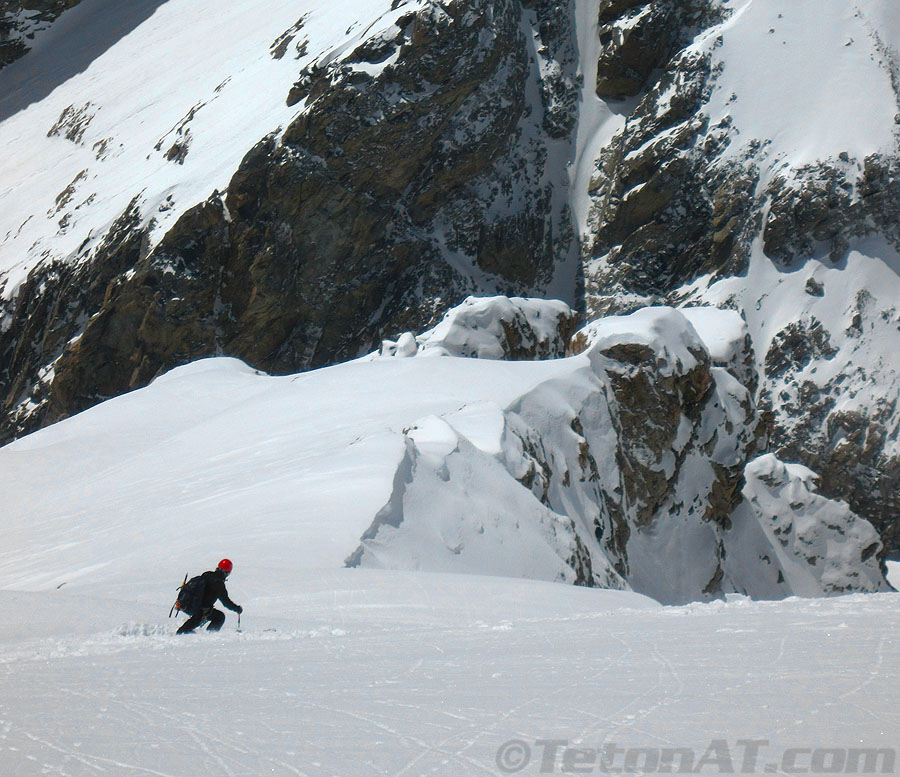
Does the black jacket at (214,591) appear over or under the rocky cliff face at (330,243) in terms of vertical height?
over

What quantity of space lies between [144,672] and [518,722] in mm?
2135

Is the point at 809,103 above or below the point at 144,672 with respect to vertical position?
below

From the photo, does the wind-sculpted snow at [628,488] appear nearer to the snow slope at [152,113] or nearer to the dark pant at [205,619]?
the dark pant at [205,619]

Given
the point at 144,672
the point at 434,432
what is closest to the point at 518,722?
the point at 144,672

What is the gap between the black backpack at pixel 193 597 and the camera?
617cm

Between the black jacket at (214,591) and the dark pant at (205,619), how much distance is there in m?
0.05

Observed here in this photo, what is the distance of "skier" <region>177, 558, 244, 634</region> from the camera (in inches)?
242

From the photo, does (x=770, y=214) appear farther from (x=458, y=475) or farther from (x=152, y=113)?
(x=152, y=113)

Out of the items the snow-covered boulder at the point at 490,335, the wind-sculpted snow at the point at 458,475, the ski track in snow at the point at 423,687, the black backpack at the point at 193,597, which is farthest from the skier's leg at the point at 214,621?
the snow-covered boulder at the point at 490,335

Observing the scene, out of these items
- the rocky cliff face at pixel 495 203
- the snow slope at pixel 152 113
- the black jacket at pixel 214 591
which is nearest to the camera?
the black jacket at pixel 214 591

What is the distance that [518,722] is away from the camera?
3.50 metres

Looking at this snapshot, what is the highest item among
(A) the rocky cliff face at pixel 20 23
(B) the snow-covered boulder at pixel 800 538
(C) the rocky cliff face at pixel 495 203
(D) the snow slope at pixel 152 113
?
(A) the rocky cliff face at pixel 20 23

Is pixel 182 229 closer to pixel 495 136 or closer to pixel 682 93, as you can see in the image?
pixel 495 136

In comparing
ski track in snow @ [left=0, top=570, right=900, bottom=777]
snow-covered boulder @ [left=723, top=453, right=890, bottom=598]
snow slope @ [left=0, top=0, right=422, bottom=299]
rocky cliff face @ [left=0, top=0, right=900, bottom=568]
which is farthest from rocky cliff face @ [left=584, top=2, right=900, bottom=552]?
ski track in snow @ [left=0, top=570, right=900, bottom=777]
